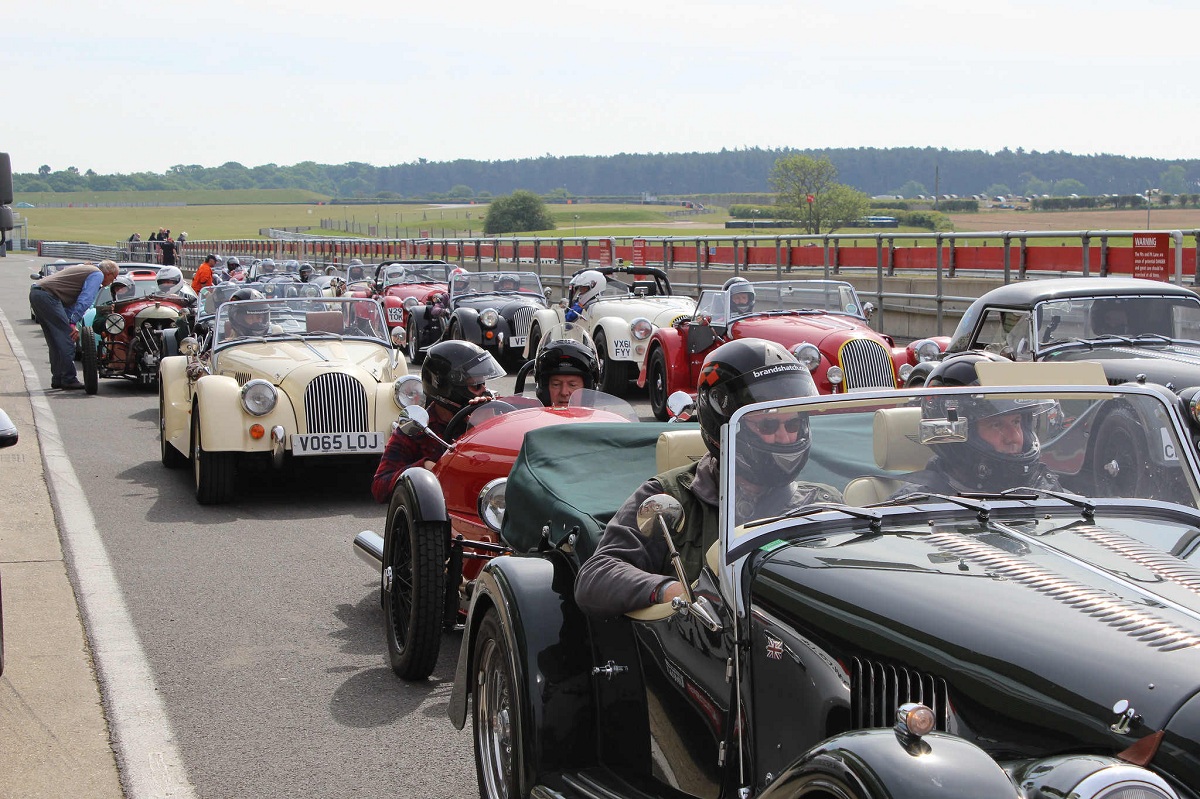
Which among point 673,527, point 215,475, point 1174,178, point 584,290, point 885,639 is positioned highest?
point 1174,178

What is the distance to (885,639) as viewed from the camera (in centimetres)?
294

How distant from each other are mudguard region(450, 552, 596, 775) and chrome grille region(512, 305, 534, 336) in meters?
17.9

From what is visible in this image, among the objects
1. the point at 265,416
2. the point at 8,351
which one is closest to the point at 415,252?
the point at 8,351

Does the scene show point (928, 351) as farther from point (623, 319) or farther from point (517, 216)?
point (517, 216)

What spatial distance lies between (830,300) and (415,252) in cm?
3611

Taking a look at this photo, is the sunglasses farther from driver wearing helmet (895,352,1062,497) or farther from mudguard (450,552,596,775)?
mudguard (450,552,596,775)

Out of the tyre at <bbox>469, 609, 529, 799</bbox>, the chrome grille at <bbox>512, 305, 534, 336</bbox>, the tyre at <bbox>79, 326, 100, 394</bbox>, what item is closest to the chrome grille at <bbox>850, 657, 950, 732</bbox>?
the tyre at <bbox>469, 609, 529, 799</bbox>

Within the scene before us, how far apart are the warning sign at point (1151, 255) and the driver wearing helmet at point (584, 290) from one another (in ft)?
23.4

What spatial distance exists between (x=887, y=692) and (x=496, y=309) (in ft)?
64.4

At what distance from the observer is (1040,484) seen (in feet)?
11.7

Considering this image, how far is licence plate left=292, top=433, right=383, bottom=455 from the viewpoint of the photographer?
1055 centimetres

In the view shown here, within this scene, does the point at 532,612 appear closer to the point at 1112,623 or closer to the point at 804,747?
the point at 804,747

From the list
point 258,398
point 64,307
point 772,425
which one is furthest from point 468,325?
point 772,425

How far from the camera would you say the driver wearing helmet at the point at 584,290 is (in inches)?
755
